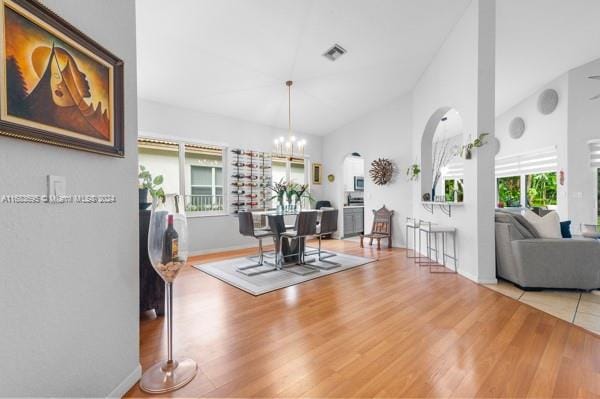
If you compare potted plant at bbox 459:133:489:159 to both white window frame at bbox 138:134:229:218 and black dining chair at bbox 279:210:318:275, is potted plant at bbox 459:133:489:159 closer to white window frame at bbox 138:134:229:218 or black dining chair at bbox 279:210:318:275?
black dining chair at bbox 279:210:318:275

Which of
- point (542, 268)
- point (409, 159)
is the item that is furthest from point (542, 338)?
point (409, 159)

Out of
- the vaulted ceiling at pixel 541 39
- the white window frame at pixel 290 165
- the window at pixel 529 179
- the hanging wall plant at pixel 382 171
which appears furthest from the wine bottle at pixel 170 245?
the window at pixel 529 179

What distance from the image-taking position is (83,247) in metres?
1.23

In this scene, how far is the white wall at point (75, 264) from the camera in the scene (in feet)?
3.12

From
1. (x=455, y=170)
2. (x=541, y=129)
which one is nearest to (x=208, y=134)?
(x=455, y=170)

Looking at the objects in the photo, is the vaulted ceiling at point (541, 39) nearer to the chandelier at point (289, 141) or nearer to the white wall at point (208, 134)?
the chandelier at point (289, 141)

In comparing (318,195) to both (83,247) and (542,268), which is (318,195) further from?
(83,247)

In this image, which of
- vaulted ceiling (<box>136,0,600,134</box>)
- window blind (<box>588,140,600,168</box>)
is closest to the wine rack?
vaulted ceiling (<box>136,0,600,134</box>)

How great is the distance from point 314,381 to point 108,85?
80.9 inches

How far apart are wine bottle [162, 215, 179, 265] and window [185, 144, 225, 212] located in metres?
3.58

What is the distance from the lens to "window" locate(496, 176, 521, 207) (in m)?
6.18

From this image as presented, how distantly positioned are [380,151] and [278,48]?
11.2 ft

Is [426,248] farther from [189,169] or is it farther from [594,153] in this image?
[189,169]

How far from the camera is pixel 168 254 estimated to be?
164cm
